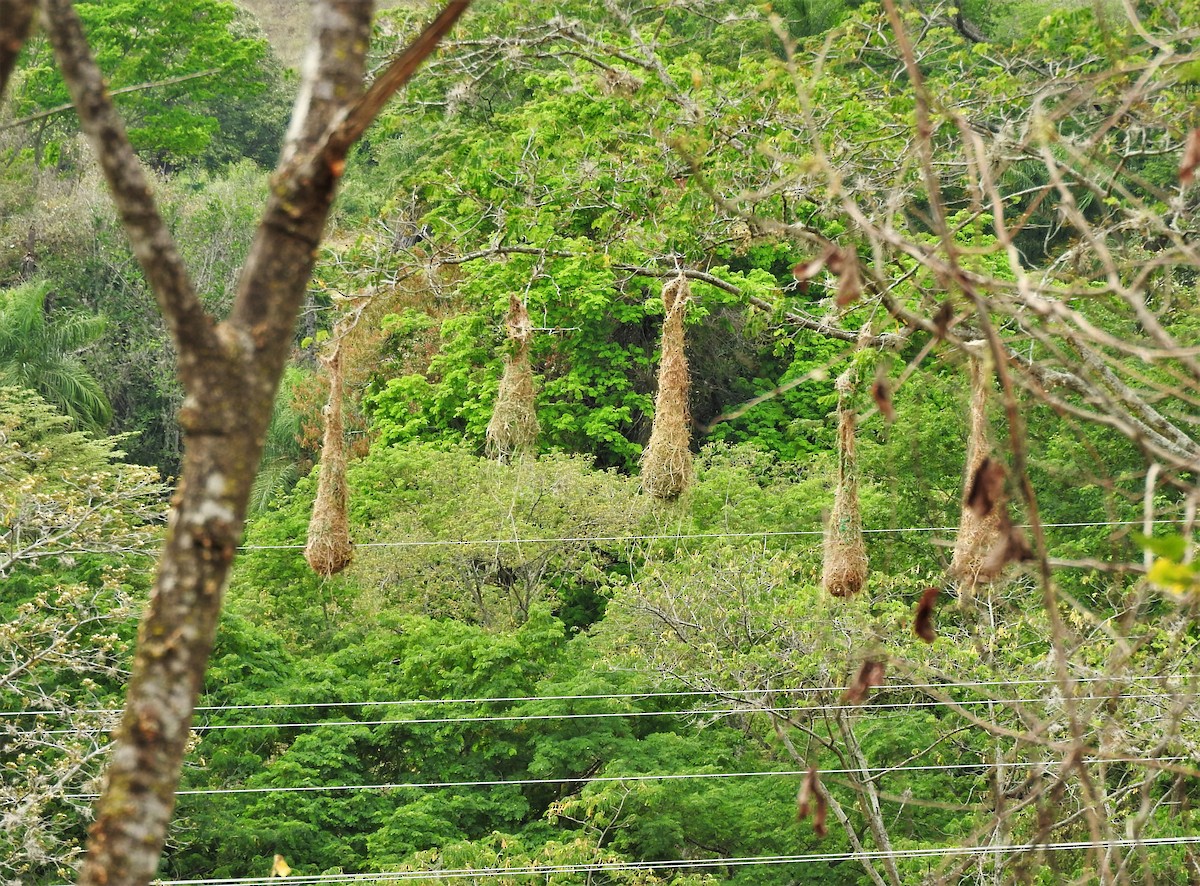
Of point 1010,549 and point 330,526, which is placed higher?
point 1010,549

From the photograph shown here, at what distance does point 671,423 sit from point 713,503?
9960 millimetres

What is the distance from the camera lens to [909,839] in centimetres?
1250

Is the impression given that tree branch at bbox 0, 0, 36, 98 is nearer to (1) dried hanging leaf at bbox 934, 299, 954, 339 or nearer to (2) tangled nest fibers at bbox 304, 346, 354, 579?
(1) dried hanging leaf at bbox 934, 299, 954, 339

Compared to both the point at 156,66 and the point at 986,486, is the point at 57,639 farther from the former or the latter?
the point at 156,66

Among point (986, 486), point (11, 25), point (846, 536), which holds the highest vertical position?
point (11, 25)

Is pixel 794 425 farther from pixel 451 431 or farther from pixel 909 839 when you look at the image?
pixel 909 839

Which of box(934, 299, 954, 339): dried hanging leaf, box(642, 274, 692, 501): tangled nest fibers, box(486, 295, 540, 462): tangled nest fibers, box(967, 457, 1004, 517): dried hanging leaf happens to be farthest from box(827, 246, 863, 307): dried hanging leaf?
box(486, 295, 540, 462): tangled nest fibers

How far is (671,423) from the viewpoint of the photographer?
7418 millimetres

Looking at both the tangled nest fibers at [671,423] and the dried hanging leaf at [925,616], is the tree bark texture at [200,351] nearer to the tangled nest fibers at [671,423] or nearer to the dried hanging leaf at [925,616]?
the dried hanging leaf at [925,616]

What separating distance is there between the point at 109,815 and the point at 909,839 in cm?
1170

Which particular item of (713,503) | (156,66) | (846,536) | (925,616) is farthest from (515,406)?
(156,66)

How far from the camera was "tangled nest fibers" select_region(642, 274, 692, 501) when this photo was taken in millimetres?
7406

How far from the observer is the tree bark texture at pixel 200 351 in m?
1.80

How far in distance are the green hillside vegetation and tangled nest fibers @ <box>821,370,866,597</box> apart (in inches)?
2.1
